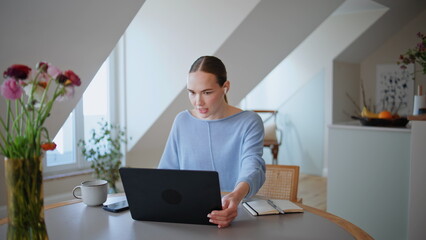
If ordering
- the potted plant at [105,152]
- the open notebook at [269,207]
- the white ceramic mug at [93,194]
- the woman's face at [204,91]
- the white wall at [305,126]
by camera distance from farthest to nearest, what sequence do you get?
the white wall at [305,126] < the potted plant at [105,152] < the woman's face at [204,91] < the white ceramic mug at [93,194] < the open notebook at [269,207]

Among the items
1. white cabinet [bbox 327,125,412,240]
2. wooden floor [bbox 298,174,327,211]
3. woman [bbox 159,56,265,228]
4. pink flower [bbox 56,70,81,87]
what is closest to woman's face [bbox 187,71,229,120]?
woman [bbox 159,56,265,228]

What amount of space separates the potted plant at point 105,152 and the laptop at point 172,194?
218 centimetres

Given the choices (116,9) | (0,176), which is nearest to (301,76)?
(116,9)

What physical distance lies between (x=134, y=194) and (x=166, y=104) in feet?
7.08

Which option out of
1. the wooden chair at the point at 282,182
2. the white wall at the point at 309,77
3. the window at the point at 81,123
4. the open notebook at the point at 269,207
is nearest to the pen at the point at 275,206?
the open notebook at the point at 269,207

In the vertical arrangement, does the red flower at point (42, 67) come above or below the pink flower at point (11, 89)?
above

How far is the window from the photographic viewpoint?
3490mm

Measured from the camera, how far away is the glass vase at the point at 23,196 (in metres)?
0.88

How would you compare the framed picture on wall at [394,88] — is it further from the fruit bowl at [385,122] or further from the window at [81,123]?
the window at [81,123]

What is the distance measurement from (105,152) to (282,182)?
2.01m

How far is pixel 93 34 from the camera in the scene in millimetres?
2504

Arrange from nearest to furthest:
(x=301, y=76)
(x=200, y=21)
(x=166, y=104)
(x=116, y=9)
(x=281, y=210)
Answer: (x=281, y=210) → (x=116, y=9) → (x=200, y=21) → (x=166, y=104) → (x=301, y=76)

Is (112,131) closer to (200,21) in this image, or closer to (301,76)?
(200,21)

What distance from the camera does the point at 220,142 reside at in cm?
171
